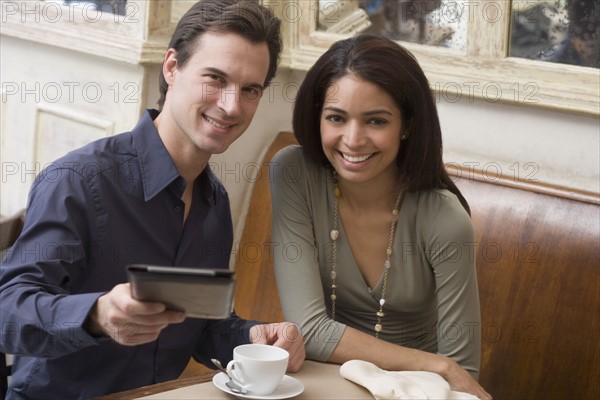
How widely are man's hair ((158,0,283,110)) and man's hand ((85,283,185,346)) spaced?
686mm

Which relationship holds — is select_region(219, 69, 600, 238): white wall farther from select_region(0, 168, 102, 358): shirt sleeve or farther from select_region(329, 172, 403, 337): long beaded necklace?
select_region(0, 168, 102, 358): shirt sleeve

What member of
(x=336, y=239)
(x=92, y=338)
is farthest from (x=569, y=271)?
(x=92, y=338)

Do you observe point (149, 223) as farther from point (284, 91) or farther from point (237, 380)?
point (284, 91)

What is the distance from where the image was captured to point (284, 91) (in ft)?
10.6

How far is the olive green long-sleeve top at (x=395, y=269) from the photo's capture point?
1995 mm

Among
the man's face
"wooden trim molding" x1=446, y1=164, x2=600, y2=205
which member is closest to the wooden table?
the man's face

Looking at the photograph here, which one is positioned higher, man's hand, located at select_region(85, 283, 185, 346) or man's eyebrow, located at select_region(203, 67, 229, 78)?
man's eyebrow, located at select_region(203, 67, 229, 78)

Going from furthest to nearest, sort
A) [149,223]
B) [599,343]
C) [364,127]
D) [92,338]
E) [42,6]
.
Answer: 1. [42,6]
2. [599,343]
3. [364,127]
4. [149,223]
5. [92,338]

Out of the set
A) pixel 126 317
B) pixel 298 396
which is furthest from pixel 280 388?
pixel 126 317

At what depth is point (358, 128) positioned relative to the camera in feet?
6.63

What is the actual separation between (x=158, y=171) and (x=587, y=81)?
136cm

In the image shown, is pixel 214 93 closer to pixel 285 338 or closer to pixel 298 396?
pixel 285 338

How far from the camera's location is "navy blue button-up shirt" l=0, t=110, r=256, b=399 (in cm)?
148

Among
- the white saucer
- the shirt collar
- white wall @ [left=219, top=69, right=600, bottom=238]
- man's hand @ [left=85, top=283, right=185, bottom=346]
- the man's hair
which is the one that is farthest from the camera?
white wall @ [left=219, top=69, right=600, bottom=238]
